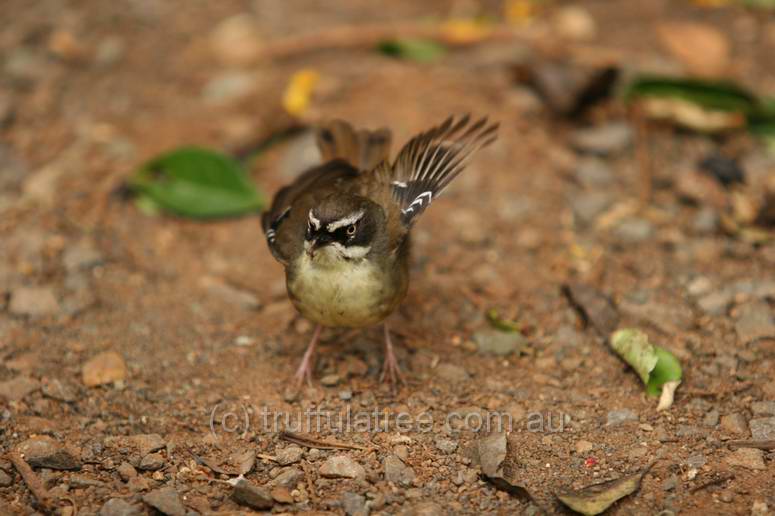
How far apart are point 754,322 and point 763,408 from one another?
80cm

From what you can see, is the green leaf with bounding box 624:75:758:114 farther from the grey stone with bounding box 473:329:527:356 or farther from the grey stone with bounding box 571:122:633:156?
the grey stone with bounding box 473:329:527:356

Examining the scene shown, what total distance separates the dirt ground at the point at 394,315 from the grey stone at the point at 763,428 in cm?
1

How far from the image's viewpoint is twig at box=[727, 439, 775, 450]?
4535 mm

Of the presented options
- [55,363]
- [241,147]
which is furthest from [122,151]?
[55,363]

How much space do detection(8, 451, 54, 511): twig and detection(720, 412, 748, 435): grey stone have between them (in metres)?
3.37

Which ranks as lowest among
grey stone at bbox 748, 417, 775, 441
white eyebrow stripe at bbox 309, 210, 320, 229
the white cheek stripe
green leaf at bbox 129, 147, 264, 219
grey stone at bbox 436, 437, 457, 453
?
grey stone at bbox 436, 437, 457, 453

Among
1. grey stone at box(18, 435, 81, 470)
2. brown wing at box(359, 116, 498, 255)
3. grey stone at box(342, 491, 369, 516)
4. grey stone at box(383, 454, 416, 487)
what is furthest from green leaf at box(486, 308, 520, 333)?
grey stone at box(18, 435, 81, 470)

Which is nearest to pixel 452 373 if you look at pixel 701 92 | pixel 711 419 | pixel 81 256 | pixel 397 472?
pixel 397 472

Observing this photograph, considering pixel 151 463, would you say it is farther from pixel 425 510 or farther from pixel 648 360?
pixel 648 360

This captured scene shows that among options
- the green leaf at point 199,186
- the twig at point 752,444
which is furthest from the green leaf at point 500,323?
the green leaf at point 199,186

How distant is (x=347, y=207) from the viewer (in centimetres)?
503

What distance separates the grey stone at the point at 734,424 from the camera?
4.69m

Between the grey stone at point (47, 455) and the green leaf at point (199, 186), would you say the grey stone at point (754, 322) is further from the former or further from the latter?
the grey stone at point (47, 455)

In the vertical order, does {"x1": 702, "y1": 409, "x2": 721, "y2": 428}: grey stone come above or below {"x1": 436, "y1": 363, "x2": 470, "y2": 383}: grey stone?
above
